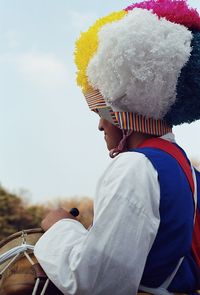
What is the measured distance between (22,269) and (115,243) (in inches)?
20.1

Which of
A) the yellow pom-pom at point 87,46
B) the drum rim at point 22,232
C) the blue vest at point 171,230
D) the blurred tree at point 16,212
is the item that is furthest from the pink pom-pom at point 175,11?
the blurred tree at point 16,212

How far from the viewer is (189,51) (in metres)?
1.76

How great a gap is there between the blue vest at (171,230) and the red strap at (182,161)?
0.16 ft

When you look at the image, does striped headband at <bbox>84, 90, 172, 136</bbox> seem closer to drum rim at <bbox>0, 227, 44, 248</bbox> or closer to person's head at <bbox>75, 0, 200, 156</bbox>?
person's head at <bbox>75, 0, 200, 156</bbox>

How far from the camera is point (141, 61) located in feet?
5.49

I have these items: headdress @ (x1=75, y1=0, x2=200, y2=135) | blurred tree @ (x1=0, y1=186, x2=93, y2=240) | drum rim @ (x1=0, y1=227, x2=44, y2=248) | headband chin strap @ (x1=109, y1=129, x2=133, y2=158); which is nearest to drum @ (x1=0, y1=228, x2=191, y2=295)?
drum rim @ (x1=0, y1=227, x2=44, y2=248)

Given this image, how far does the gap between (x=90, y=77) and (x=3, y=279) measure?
2.69 feet

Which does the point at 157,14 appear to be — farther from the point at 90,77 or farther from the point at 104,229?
the point at 104,229

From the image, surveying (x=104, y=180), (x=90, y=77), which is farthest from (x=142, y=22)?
(x=104, y=180)

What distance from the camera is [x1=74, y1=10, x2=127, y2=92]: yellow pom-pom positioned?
1.83 m

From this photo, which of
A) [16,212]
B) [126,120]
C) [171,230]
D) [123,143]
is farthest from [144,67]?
[16,212]

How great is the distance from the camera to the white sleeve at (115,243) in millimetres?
1468

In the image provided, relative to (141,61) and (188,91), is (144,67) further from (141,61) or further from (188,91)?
(188,91)

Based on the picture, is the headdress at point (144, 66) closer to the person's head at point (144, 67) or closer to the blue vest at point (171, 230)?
the person's head at point (144, 67)
